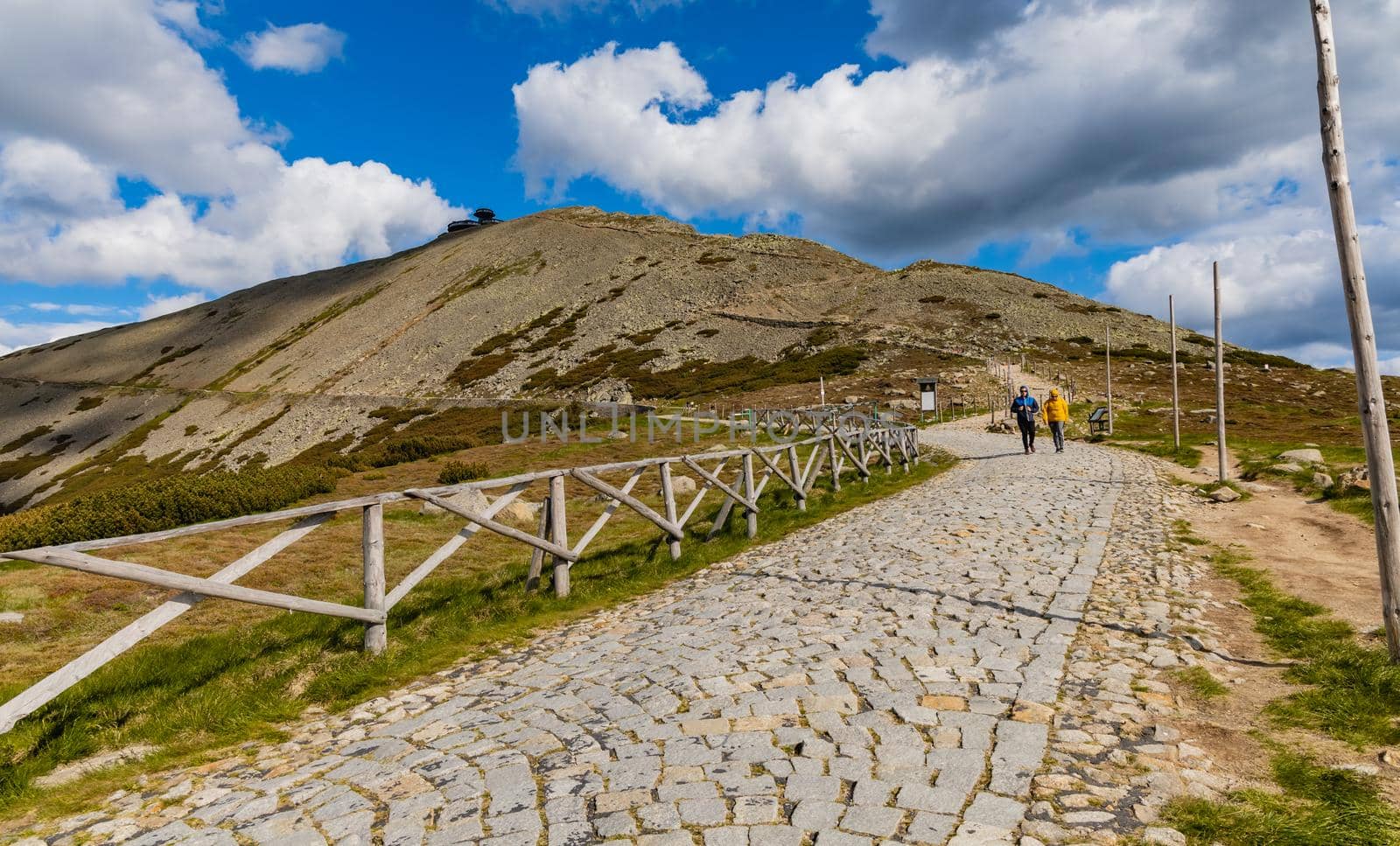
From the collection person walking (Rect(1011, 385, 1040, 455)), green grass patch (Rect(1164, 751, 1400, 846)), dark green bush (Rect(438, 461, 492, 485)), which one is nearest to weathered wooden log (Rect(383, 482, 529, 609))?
green grass patch (Rect(1164, 751, 1400, 846))

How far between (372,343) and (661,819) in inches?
3952

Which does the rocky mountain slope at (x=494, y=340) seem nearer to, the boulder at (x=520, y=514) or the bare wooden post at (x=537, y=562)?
the boulder at (x=520, y=514)

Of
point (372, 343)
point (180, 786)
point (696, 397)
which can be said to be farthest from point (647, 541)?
point (372, 343)

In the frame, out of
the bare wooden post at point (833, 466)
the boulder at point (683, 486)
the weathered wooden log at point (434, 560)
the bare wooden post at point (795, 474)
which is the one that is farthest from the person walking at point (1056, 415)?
the weathered wooden log at point (434, 560)

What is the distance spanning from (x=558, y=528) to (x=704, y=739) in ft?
16.4

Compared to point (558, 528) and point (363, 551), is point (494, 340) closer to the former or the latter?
point (558, 528)

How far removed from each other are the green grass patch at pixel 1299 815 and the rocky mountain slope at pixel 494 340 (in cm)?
5286

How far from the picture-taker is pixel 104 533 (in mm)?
16141

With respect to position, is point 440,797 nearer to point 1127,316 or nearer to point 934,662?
point 934,662

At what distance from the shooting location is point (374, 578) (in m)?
6.93

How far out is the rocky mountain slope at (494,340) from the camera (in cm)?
6719

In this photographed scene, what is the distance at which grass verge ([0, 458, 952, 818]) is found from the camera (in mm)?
4945

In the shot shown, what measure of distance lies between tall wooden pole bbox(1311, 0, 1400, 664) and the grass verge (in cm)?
763

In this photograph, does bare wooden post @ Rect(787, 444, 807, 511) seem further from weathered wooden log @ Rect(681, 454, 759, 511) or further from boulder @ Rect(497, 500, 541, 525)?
boulder @ Rect(497, 500, 541, 525)
